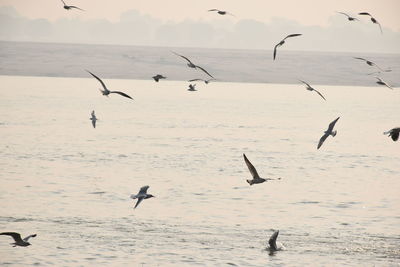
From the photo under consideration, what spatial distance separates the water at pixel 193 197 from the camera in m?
26.8

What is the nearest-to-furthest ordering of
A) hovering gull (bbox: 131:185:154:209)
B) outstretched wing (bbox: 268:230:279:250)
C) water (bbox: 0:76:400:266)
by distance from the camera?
hovering gull (bbox: 131:185:154:209), outstretched wing (bbox: 268:230:279:250), water (bbox: 0:76:400:266)

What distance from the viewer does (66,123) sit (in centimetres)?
8062

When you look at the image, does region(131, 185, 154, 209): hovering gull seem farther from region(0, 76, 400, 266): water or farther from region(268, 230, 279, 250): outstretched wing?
region(268, 230, 279, 250): outstretched wing

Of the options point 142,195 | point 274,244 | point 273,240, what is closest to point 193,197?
point 274,244

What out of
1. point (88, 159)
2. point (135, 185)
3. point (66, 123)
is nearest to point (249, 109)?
point (66, 123)

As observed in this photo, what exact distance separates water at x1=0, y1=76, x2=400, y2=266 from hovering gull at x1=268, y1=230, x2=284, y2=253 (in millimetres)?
281

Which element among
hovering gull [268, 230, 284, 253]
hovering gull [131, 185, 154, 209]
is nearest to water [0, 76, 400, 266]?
hovering gull [268, 230, 284, 253]

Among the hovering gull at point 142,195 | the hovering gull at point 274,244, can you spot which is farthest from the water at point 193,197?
the hovering gull at point 142,195

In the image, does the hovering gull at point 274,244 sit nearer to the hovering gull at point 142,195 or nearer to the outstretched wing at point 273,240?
the outstretched wing at point 273,240

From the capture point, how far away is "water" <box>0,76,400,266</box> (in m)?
26.8

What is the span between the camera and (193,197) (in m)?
37.2

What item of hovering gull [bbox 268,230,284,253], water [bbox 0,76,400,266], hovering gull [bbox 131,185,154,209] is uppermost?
hovering gull [bbox 131,185,154,209]

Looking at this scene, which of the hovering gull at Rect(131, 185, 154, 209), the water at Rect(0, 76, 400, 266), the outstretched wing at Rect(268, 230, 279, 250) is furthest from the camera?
the water at Rect(0, 76, 400, 266)

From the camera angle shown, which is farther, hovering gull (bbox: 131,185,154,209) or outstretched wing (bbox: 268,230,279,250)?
outstretched wing (bbox: 268,230,279,250)
